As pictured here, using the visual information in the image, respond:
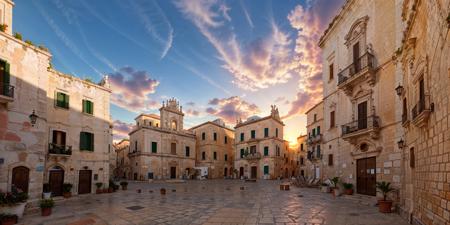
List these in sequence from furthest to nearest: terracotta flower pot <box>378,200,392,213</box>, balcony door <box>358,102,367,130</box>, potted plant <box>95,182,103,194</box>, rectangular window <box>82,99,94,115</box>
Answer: rectangular window <box>82,99,94,115</box>
potted plant <box>95,182,103,194</box>
balcony door <box>358,102,367,130</box>
terracotta flower pot <box>378,200,392,213</box>

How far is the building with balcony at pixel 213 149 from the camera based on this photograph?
5131 centimetres

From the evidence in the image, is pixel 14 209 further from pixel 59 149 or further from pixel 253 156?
pixel 253 156

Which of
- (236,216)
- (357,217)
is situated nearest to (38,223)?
(236,216)

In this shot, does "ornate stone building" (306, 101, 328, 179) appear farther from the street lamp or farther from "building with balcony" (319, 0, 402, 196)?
the street lamp

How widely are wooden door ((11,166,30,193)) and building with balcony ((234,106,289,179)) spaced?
117ft

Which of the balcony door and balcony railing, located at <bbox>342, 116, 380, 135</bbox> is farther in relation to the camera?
the balcony door

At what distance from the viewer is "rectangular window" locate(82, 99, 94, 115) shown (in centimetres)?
1952

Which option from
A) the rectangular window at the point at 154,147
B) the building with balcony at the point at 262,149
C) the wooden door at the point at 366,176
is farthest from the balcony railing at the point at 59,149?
the building with balcony at the point at 262,149

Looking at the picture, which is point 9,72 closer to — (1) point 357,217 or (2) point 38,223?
(2) point 38,223

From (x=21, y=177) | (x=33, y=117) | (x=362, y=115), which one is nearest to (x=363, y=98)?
(x=362, y=115)

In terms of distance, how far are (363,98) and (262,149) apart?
102ft

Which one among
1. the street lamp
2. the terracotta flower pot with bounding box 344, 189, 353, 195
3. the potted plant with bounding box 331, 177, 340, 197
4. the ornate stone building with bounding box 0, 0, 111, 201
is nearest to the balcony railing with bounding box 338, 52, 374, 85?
the potted plant with bounding box 331, 177, 340, 197

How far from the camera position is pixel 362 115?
15.5 m

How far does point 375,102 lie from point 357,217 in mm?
7417
